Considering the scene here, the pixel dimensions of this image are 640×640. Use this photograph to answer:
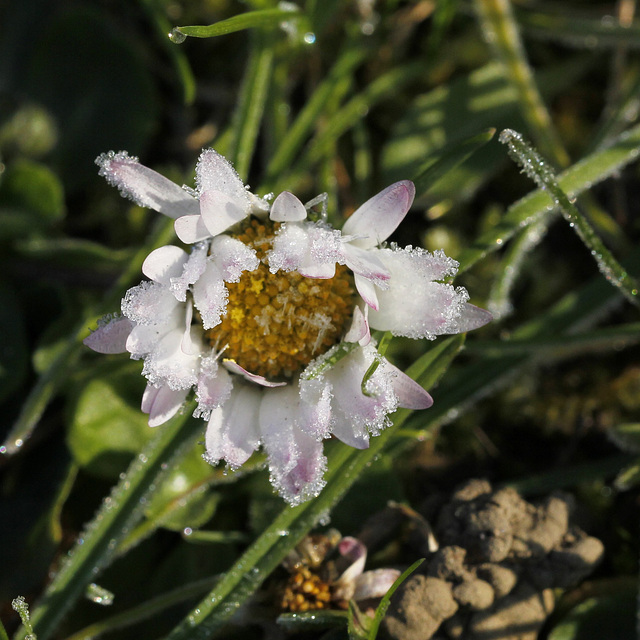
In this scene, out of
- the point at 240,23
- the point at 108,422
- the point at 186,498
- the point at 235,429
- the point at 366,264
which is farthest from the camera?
the point at 108,422

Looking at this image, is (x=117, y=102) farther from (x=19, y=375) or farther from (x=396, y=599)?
(x=396, y=599)

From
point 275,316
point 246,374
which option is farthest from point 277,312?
point 246,374

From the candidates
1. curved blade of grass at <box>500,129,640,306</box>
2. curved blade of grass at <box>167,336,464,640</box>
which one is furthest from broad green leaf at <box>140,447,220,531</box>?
curved blade of grass at <box>500,129,640,306</box>

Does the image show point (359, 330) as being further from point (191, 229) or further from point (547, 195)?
point (547, 195)

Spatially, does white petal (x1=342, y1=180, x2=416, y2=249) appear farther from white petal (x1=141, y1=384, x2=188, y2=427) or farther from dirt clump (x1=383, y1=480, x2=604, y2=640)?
dirt clump (x1=383, y1=480, x2=604, y2=640)

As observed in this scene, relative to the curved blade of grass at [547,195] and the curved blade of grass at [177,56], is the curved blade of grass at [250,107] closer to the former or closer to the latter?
the curved blade of grass at [177,56]

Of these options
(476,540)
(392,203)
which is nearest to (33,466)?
(476,540)
